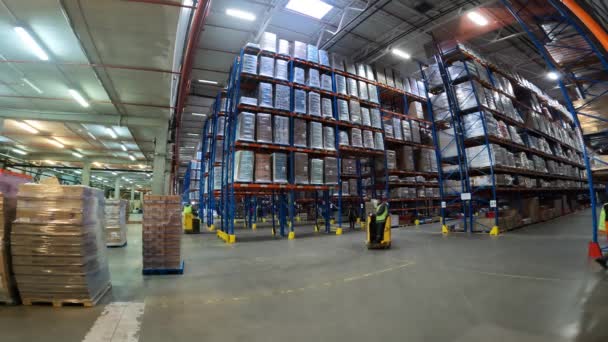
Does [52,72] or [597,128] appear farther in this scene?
[52,72]

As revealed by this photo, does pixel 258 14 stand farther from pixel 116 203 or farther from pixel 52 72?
pixel 116 203

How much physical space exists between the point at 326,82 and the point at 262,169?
182 inches

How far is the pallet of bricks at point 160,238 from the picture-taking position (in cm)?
456

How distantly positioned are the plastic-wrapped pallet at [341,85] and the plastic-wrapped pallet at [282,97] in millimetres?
2423

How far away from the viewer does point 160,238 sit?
4645 millimetres

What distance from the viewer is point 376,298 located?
10.5 ft

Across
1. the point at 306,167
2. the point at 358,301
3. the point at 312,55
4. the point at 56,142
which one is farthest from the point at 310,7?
the point at 56,142

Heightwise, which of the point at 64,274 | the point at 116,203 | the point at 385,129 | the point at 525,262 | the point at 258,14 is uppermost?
the point at 258,14

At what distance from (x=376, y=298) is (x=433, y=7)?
11.9 meters

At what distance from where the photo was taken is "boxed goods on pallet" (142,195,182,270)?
15.0ft

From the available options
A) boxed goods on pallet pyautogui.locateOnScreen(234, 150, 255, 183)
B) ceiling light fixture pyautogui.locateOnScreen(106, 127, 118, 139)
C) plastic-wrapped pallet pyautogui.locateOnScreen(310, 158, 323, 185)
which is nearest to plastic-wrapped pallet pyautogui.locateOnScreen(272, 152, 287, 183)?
boxed goods on pallet pyautogui.locateOnScreen(234, 150, 255, 183)

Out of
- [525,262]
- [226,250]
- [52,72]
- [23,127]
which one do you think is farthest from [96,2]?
[23,127]

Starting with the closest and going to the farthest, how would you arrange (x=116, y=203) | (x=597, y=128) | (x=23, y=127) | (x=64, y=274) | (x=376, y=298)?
1. (x=64, y=274)
2. (x=376, y=298)
3. (x=597, y=128)
4. (x=116, y=203)
5. (x=23, y=127)

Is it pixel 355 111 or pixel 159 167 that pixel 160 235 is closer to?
pixel 355 111
